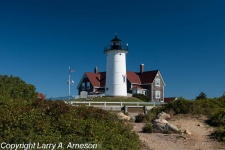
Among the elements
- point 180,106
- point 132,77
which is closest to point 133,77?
point 132,77

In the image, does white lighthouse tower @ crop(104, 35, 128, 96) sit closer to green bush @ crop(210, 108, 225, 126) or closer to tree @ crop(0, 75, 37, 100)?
tree @ crop(0, 75, 37, 100)

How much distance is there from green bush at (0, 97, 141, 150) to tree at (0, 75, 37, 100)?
11.4 m

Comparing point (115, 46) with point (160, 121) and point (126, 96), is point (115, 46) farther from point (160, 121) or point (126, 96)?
point (160, 121)

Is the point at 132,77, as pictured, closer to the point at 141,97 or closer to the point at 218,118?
the point at 141,97

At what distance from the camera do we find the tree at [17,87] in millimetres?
23422

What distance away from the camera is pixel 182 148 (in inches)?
522

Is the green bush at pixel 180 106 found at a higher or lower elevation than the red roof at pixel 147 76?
lower

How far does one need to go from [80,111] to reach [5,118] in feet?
11.4

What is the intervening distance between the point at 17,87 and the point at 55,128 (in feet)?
48.0

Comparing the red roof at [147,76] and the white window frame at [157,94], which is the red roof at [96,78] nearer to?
the red roof at [147,76]

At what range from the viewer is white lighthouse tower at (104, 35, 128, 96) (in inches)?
2096

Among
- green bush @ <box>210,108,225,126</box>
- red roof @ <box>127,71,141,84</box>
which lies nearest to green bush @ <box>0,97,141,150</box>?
green bush @ <box>210,108,225,126</box>

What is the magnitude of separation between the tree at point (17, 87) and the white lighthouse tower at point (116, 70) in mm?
28746

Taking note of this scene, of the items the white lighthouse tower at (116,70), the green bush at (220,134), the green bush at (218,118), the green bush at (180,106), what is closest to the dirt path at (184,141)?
the green bush at (220,134)
